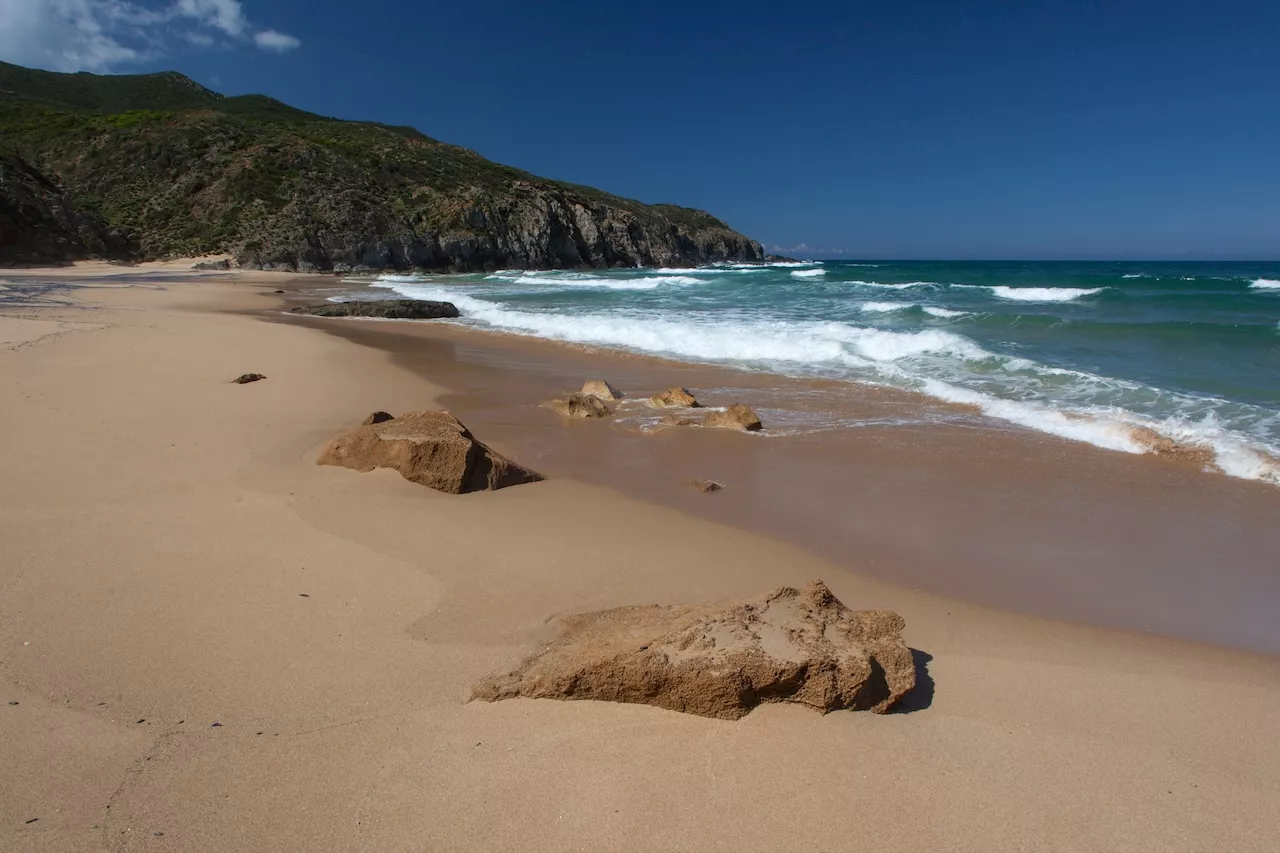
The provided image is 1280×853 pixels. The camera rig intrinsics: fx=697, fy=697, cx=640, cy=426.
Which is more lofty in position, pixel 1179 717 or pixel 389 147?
pixel 389 147

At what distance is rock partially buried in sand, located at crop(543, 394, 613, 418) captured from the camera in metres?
7.23

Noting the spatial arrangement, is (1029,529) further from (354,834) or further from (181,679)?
(181,679)

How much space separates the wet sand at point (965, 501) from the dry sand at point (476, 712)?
1.11ft

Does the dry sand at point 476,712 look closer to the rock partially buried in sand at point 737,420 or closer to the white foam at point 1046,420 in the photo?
Answer: the rock partially buried in sand at point 737,420

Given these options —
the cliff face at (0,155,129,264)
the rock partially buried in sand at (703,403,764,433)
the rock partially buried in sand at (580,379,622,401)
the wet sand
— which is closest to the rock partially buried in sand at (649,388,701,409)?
the wet sand

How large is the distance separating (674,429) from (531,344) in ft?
23.7

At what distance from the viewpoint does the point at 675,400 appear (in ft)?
25.7

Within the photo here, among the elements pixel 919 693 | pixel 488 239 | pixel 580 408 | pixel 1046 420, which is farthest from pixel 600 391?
pixel 488 239

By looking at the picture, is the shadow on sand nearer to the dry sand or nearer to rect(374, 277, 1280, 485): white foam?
the dry sand

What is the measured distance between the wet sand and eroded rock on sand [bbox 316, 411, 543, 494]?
2.30 feet

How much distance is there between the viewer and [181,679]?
2.50 meters

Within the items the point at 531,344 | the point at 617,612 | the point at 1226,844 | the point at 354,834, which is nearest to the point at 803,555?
the point at 617,612

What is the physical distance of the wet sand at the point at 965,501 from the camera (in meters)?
3.67

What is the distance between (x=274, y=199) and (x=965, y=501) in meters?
50.4
